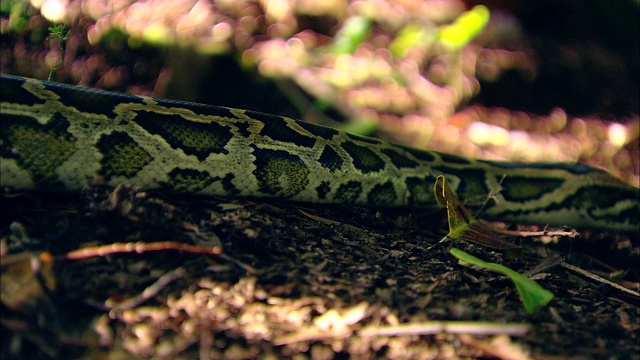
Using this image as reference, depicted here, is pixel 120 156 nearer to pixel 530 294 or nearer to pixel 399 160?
pixel 399 160

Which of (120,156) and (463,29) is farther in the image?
(463,29)

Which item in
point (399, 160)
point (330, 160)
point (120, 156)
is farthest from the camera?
point (399, 160)

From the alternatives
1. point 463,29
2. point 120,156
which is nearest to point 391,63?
point 463,29

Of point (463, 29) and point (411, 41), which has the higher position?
point (463, 29)

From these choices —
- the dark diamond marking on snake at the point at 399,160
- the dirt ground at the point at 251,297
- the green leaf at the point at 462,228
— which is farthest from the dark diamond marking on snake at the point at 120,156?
the dark diamond marking on snake at the point at 399,160

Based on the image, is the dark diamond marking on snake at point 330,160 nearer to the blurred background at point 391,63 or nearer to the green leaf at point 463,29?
the blurred background at point 391,63

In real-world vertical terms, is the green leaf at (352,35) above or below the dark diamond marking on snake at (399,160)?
above
